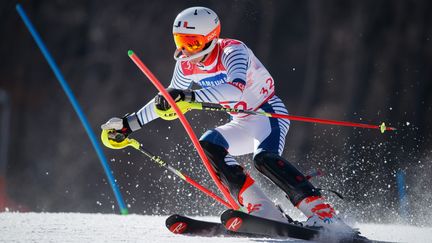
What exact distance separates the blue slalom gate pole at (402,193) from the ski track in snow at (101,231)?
Answer: 1.50 m

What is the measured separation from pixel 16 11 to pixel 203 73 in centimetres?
448

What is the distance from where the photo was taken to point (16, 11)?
8.11 m

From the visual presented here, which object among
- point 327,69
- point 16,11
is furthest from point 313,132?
point 16,11

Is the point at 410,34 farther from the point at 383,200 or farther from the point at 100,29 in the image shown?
the point at 100,29

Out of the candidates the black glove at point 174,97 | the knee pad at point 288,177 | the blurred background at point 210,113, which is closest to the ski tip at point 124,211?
the blurred background at point 210,113

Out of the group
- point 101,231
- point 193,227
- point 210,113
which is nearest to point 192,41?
point 193,227

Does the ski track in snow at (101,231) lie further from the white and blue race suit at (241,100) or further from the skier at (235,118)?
the white and blue race suit at (241,100)

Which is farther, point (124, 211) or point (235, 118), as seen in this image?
point (124, 211)

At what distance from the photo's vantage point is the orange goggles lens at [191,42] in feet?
13.5

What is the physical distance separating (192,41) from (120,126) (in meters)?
0.65

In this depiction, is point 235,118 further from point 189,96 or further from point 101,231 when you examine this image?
point 101,231

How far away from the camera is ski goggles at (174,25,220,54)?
4125 mm

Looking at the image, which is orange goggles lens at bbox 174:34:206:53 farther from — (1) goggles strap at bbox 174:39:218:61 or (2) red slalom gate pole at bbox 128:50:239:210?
(2) red slalom gate pole at bbox 128:50:239:210

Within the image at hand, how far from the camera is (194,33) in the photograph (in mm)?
4113
